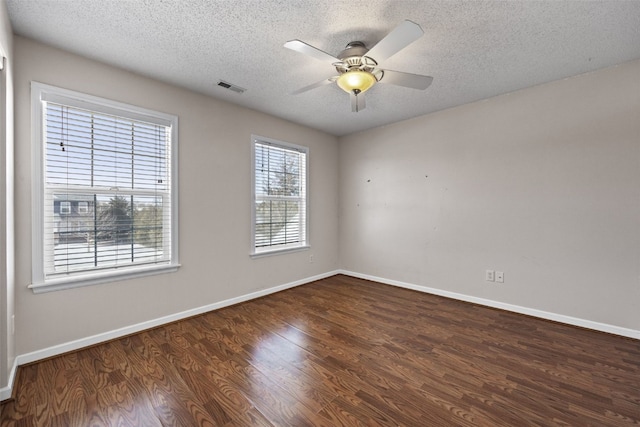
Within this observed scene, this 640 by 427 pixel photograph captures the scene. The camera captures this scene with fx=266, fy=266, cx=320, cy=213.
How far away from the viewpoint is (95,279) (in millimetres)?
2297

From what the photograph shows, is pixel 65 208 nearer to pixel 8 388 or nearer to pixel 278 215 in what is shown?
pixel 8 388

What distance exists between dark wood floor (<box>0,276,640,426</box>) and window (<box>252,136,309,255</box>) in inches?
49.7

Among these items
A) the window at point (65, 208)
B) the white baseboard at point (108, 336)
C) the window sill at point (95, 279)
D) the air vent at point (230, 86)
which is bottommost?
the white baseboard at point (108, 336)

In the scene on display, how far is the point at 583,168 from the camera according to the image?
2.62 metres

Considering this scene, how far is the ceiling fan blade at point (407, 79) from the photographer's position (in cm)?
201

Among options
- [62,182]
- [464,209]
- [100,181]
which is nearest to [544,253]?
[464,209]

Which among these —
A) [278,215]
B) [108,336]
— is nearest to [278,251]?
[278,215]

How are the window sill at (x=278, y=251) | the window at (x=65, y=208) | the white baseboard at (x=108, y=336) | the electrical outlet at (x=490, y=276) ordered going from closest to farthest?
the white baseboard at (x=108, y=336)
the window at (x=65, y=208)
the electrical outlet at (x=490, y=276)
the window sill at (x=278, y=251)

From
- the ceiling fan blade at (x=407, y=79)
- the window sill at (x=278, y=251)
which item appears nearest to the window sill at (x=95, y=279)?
the window sill at (x=278, y=251)

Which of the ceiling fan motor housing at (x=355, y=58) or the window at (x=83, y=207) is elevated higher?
the ceiling fan motor housing at (x=355, y=58)

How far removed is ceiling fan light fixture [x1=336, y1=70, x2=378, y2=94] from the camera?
6.72 feet

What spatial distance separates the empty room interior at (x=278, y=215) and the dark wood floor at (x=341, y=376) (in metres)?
0.02

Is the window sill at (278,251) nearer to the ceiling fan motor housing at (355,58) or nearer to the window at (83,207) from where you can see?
the window at (83,207)

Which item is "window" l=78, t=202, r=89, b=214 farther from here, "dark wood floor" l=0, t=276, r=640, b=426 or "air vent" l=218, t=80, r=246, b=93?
"air vent" l=218, t=80, r=246, b=93
